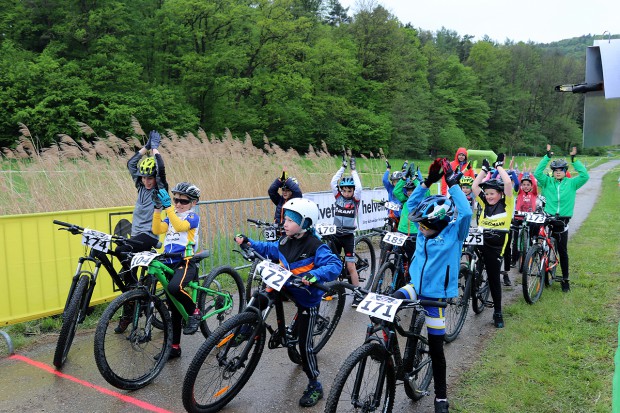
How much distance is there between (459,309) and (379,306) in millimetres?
2973

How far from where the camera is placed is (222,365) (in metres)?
4.01

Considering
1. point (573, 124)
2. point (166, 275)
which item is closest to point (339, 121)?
point (166, 275)

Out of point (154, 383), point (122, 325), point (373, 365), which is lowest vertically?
point (154, 383)

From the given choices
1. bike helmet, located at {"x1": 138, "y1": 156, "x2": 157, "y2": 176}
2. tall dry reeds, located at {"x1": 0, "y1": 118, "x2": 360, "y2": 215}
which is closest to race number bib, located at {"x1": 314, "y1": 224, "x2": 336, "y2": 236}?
bike helmet, located at {"x1": 138, "y1": 156, "x2": 157, "y2": 176}

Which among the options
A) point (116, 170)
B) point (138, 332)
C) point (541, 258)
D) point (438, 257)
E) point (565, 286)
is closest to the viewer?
point (438, 257)

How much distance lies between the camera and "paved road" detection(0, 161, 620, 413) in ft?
14.0

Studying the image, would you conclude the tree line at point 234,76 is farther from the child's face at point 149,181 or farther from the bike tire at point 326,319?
the bike tire at point 326,319

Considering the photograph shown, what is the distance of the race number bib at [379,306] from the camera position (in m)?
3.46

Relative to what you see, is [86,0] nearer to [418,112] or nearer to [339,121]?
[339,121]

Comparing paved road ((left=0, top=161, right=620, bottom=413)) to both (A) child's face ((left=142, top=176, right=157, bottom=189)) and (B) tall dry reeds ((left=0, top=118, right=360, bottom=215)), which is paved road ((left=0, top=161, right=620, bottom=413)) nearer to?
(A) child's face ((left=142, top=176, right=157, bottom=189))

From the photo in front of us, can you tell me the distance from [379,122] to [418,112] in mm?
6443

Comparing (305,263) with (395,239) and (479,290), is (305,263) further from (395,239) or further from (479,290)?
(479,290)

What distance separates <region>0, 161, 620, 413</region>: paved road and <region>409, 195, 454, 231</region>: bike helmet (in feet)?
5.43

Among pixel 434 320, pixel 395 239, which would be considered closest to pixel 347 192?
pixel 395 239
